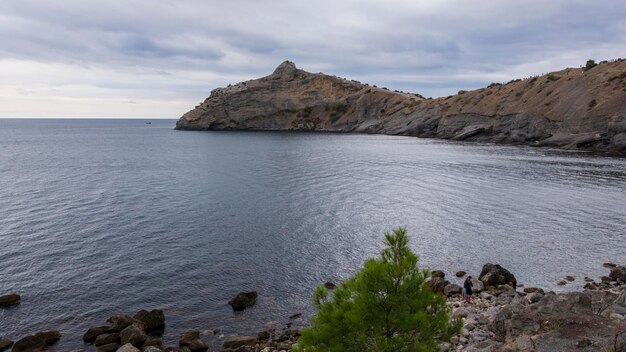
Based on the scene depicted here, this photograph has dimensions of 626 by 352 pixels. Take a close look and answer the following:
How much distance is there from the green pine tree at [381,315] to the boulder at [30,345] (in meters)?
18.9

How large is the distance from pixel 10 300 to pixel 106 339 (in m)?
9.39

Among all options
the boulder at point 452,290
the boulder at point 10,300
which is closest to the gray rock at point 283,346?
the boulder at point 452,290

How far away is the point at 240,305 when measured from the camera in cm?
2986

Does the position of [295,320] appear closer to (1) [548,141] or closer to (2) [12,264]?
(2) [12,264]

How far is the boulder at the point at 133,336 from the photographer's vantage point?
24719mm

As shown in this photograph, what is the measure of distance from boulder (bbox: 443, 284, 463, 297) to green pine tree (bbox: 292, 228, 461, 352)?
19.3m

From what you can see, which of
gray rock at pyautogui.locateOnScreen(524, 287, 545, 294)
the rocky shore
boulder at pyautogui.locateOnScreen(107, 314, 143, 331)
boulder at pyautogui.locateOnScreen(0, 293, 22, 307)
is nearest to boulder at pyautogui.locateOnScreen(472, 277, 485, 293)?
the rocky shore

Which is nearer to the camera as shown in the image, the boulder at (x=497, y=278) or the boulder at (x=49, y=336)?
the boulder at (x=49, y=336)

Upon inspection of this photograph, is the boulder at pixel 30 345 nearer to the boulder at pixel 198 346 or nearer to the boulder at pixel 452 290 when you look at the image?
Answer: the boulder at pixel 198 346

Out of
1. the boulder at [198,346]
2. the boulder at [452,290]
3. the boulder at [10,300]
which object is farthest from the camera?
the boulder at [452,290]

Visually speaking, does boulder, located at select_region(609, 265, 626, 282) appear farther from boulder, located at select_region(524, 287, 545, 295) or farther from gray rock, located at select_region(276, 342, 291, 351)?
gray rock, located at select_region(276, 342, 291, 351)

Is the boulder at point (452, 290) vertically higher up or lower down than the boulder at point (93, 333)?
higher up

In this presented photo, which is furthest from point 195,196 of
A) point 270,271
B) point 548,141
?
point 548,141

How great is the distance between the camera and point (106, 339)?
24953 millimetres
